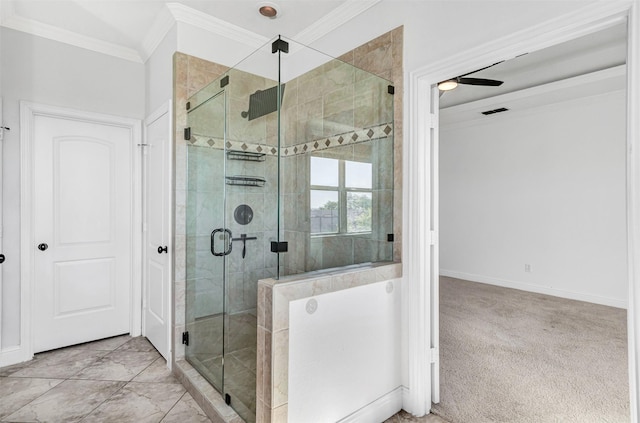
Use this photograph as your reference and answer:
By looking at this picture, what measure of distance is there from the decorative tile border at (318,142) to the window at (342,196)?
6.1 inches

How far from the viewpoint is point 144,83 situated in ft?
10.7

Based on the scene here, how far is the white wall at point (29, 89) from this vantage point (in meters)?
2.63

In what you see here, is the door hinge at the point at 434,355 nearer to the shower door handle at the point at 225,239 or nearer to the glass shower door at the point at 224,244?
the glass shower door at the point at 224,244

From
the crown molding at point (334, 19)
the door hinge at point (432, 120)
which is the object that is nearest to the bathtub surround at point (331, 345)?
the door hinge at point (432, 120)

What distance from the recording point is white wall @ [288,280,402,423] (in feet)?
5.28

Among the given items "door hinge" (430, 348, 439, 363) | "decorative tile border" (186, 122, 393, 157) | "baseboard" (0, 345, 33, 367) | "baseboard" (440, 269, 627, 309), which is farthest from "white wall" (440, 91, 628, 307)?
"baseboard" (0, 345, 33, 367)

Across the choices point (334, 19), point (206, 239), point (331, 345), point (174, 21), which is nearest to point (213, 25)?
point (174, 21)

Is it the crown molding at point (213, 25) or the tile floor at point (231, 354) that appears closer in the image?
the tile floor at point (231, 354)

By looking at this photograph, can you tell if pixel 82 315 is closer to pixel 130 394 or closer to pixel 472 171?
pixel 130 394

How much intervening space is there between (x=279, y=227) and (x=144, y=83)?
2.51 m

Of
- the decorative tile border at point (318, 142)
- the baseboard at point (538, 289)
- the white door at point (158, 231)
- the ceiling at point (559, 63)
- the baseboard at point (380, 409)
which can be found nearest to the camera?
the baseboard at point (380, 409)

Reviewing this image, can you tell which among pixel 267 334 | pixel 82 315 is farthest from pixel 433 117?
pixel 82 315

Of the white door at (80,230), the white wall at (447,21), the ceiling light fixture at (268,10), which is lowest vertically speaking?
the white door at (80,230)

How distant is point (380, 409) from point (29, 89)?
369 centimetres
